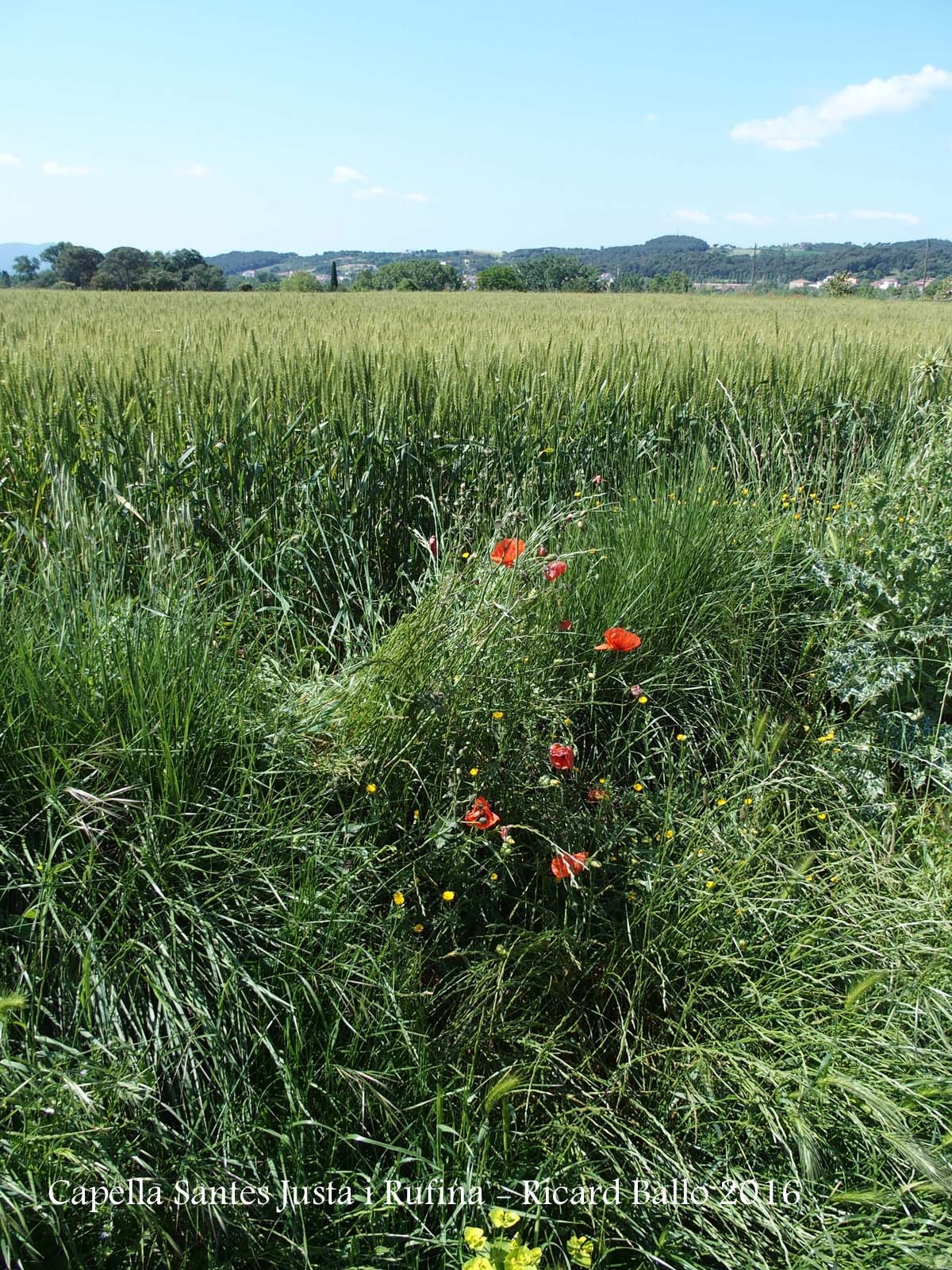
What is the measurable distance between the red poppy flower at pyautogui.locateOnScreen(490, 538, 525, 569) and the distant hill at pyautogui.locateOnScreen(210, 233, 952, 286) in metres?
76.6

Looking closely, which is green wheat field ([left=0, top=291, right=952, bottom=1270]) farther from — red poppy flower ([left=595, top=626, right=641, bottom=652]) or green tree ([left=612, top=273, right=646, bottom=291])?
green tree ([left=612, top=273, right=646, bottom=291])

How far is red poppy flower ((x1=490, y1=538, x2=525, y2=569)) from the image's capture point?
2.10 meters

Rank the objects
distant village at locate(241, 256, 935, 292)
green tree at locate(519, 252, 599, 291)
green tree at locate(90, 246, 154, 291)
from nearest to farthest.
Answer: green tree at locate(90, 246, 154, 291)
green tree at locate(519, 252, 599, 291)
distant village at locate(241, 256, 935, 292)

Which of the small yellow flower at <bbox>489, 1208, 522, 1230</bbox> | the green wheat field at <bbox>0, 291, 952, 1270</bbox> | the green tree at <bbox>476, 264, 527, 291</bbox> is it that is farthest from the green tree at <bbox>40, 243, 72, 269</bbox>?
the small yellow flower at <bbox>489, 1208, 522, 1230</bbox>

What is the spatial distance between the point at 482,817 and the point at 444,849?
0.14m

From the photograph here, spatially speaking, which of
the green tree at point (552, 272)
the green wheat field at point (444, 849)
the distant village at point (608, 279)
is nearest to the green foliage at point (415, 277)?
the green tree at point (552, 272)

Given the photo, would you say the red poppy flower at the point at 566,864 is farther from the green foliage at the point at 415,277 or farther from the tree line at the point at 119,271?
the green foliage at the point at 415,277

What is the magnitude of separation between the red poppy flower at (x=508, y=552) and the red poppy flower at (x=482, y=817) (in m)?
0.64

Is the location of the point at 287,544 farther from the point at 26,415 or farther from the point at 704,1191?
the point at 704,1191

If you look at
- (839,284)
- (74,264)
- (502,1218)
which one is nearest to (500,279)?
(839,284)

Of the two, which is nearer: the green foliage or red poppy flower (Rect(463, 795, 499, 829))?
red poppy flower (Rect(463, 795, 499, 829))

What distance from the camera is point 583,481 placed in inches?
121

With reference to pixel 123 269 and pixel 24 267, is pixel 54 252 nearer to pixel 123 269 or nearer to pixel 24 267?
pixel 123 269

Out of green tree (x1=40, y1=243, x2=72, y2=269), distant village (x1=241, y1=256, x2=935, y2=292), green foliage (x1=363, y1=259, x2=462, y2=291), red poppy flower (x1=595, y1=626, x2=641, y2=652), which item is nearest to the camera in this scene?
red poppy flower (x1=595, y1=626, x2=641, y2=652)
